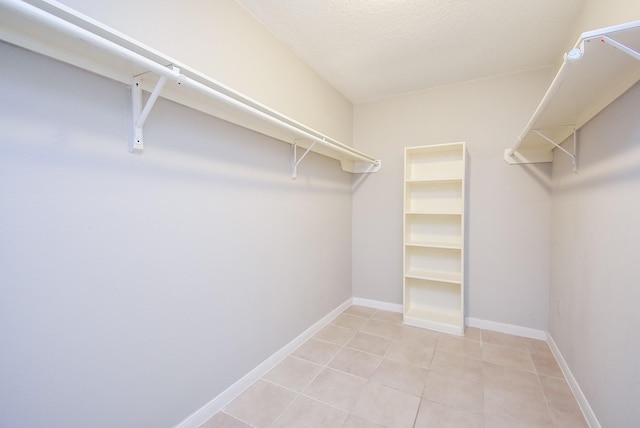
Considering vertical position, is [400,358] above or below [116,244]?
below

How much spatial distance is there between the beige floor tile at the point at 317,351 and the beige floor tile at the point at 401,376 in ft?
1.25

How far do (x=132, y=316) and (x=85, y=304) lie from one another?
189 mm

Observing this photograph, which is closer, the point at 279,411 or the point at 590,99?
the point at 590,99

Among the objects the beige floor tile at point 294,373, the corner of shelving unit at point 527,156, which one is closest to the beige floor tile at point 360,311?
the beige floor tile at point 294,373

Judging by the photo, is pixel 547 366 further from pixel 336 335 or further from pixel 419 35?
pixel 419 35

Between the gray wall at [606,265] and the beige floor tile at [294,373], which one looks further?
the beige floor tile at [294,373]

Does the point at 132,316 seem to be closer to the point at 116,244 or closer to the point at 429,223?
the point at 116,244

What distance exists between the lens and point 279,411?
1.54 metres

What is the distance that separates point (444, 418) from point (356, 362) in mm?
674

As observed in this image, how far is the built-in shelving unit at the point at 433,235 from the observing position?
104 inches

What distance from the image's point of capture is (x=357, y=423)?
146cm

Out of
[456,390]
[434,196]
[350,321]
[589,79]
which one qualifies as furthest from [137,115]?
[434,196]

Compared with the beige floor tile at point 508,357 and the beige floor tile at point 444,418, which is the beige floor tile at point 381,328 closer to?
the beige floor tile at point 508,357

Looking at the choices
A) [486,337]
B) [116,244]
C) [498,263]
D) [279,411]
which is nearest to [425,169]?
[498,263]
